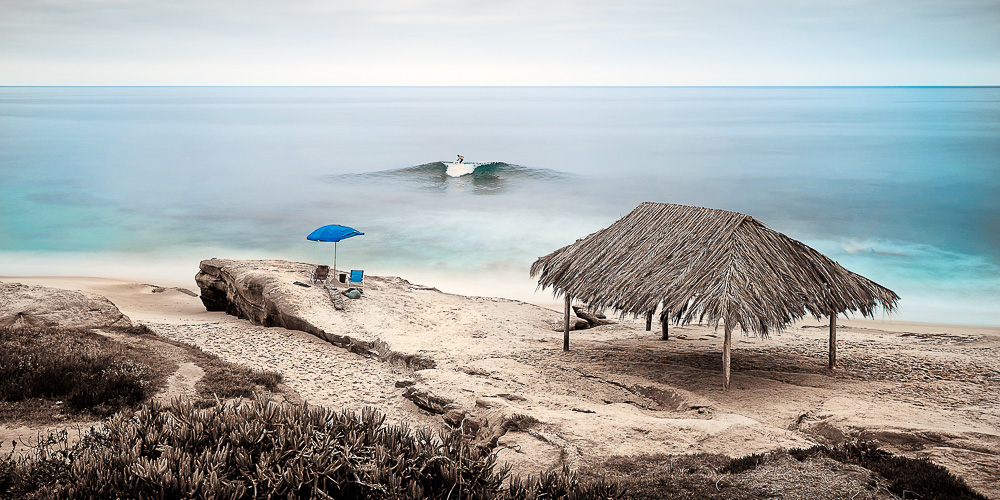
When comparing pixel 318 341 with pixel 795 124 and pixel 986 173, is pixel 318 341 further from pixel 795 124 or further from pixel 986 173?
pixel 795 124

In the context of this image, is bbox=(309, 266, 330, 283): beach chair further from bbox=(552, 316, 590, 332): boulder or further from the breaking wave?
the breaking wave

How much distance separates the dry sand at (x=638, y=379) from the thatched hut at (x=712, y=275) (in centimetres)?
102

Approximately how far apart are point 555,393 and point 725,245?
336cm

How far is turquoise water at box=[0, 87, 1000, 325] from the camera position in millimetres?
26250

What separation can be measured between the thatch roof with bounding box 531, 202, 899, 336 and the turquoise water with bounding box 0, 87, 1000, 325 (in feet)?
31.1

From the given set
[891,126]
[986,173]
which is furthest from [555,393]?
[891,126]

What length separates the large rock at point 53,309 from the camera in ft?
38.2

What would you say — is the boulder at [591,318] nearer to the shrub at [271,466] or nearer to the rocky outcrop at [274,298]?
the rocky outcrop at [274,298]

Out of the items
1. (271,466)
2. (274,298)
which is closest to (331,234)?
(274,298)

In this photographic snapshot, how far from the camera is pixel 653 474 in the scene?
6.30m

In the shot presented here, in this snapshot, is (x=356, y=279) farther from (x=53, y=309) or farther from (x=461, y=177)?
(x=461, y=177)

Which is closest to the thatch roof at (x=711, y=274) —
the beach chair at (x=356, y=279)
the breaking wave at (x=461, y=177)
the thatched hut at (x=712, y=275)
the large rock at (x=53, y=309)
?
the thatched hut at (x=712, y=275)

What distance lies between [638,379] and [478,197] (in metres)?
32.1

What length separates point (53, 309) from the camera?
12070mm
